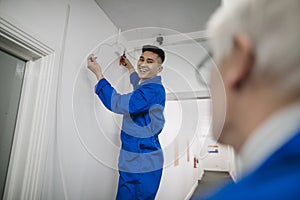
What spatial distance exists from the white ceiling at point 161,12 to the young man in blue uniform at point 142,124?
63 centimetres

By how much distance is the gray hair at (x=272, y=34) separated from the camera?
21cm

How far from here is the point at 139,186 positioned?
35.1 inches

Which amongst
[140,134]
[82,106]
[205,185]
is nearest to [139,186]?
[140,134]

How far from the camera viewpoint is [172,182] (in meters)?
2.38

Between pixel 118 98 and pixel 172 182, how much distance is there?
1913mm

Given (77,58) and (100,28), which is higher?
(100,28)

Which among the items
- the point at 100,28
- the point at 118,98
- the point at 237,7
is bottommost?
the point at 237,7

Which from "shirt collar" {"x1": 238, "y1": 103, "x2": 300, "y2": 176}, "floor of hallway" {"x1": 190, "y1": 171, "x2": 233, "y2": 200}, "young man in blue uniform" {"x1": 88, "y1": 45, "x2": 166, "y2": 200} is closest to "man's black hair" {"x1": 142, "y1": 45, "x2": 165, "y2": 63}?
"young man in blue uniform" {"x1": 88, "y1": 45, "x2": 166, "y2": 200}

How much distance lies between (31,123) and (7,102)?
0.13 m

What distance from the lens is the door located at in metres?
Result: 0.80

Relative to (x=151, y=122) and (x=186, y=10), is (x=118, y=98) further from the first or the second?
(x=186, y=10)

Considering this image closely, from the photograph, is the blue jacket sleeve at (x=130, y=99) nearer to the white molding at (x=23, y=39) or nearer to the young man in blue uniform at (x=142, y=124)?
the young man in blue uniform at (x=142, y=124)

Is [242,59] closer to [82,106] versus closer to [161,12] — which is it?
[82,106]

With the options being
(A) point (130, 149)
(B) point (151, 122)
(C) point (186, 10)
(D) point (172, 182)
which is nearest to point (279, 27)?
(B) point (151, 122)
